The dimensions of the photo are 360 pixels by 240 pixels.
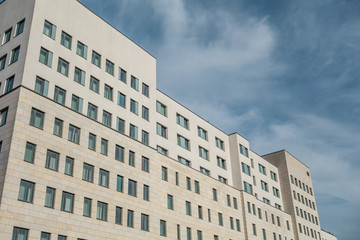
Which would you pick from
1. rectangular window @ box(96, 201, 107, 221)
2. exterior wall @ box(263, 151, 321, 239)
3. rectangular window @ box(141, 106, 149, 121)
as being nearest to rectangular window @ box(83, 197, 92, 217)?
rectangular window @ box(96, 201, 107, 221)

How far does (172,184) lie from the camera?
188 ft

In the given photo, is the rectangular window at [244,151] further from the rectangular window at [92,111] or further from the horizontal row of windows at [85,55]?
the rectangular window at [92,111]

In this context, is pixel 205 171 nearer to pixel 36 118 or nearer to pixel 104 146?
pixel 104 146

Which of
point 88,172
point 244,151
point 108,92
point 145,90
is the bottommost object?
point 88,172

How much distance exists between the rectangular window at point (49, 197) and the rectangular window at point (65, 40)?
690 inches

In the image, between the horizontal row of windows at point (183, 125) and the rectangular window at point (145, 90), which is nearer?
the rectangular window at point (145, 90)

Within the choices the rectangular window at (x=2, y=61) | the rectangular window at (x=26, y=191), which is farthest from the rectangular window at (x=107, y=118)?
the rectangular window at (x=26, y=191)

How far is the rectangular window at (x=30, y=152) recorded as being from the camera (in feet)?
127

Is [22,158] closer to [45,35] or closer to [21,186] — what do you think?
[21,186]

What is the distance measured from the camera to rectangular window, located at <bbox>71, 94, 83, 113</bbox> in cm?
4581

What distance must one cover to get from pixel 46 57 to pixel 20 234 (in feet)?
63.3

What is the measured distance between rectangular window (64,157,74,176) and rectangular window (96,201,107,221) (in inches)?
196

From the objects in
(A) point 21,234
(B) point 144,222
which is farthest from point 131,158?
(A) point 21,234

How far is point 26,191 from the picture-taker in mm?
37344
